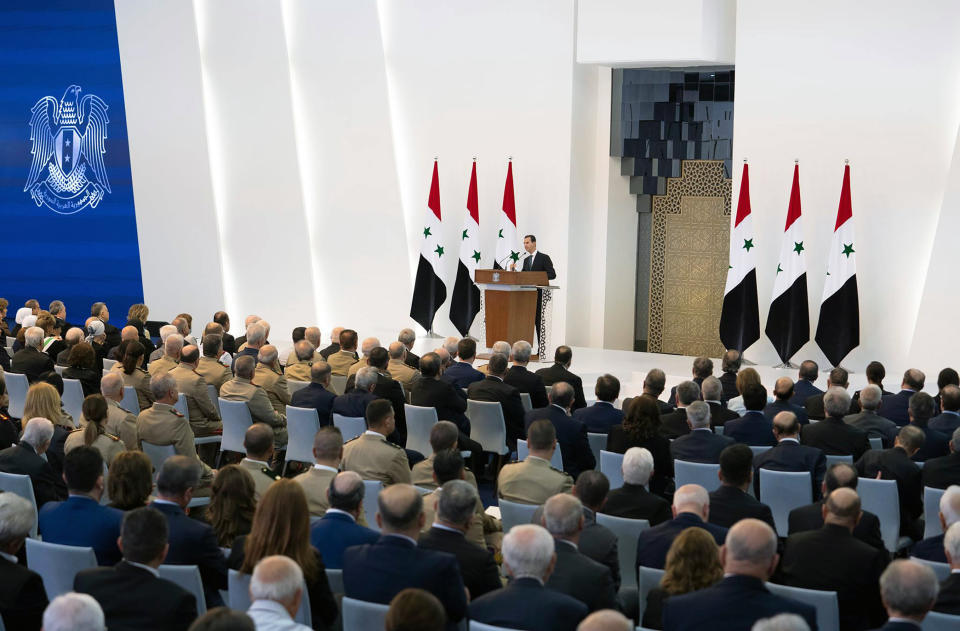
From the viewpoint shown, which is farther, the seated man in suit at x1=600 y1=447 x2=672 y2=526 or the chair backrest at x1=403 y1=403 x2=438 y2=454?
the chair backrest at x1=403 y1=403 x2=438 y2=454

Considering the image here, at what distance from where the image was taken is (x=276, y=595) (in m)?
3.29

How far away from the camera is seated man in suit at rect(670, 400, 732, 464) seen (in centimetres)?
604

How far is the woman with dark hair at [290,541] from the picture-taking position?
156 inches

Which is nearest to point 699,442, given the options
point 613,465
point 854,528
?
point 613,465

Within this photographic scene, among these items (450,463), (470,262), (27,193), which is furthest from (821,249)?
(27,193)

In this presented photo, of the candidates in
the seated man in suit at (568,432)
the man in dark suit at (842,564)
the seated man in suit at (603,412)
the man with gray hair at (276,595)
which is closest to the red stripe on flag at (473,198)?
the seated man in suit at (603,412)

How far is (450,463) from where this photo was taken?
491 cm

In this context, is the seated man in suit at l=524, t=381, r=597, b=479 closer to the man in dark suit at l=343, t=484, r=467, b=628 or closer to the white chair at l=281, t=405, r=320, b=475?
the white chair at l=281, t=405, r=320, b=475

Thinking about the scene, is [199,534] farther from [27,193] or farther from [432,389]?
[27,193]

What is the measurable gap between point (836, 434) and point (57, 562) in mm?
4170

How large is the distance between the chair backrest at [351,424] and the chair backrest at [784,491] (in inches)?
96.5

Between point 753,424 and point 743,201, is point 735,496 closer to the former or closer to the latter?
point 753,424

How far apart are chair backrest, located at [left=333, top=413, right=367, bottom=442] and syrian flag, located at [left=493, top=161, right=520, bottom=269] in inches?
249

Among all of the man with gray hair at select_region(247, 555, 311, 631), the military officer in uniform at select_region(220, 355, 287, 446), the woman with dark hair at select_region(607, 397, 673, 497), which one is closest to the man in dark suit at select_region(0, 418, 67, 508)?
the military officer in uniform at select_region(220, 355, 287, 446)
